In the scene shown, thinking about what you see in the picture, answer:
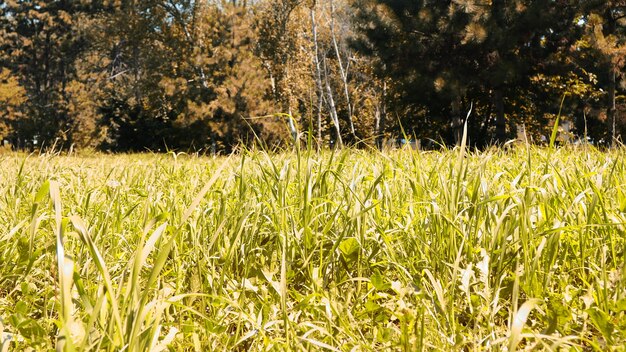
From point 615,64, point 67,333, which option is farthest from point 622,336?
point 615,64

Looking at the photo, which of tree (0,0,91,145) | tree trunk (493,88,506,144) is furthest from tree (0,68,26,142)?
tree trunk (493,88,506,144)

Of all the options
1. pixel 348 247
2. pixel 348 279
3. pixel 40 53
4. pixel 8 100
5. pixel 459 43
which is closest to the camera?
pixel 348 279

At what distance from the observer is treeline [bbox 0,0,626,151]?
50.4ft

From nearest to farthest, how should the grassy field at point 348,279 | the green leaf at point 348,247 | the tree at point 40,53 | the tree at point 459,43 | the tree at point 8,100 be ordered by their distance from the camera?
the grassy field at point 348,279 < the green leaf at point 348,247 < the tree at point 459,43 < the tree at point 8,100 < the tree at point 40,53

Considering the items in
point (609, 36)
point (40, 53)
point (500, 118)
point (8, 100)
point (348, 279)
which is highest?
point (40, 53)

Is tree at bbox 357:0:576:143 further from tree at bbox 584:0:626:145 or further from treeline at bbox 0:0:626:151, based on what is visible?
tree at bbox 584:0:626:145

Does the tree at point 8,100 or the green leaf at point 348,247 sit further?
the tree at point 8,100

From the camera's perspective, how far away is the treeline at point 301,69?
50.4 ft

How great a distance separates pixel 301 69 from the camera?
89.2ft

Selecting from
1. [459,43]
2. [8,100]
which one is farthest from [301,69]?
[8,100]

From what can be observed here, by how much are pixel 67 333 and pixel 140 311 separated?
0.19 meters

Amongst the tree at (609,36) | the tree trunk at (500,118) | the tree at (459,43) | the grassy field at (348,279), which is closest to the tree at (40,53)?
the tree at (459,43)

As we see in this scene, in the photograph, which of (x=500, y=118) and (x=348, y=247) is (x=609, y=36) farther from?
(x=348, y=247)

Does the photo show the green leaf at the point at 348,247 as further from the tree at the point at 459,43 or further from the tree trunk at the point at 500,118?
the tree trunk at the point at 500,118
